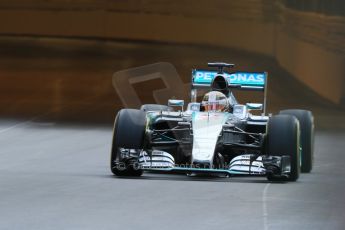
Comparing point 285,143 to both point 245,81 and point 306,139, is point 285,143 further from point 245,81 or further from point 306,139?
point 245,81

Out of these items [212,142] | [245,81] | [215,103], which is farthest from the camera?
[245,81]

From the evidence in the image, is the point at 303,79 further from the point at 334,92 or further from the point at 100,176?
the point at 100,176

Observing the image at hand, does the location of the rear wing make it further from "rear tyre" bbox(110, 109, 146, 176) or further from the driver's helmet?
"rear tyre" bbox(110, 109, 146, 176)

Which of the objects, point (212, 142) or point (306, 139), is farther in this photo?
point (306, 139)

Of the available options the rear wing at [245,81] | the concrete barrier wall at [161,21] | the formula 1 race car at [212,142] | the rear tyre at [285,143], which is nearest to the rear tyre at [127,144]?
the formula 1 race car at [212,142]

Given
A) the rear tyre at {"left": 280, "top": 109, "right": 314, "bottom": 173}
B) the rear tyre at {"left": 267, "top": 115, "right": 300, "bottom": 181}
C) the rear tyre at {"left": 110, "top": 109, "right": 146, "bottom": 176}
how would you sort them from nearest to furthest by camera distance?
1. the rear tyre at {"left": 267, "top": 115, "right": 300, "bottom": 181}
2. the rear tyre at {"left": 110, "top": 109, "right": 146, "bottom": 176}
3. the rear tyre at {"left": 280, "top": 109, "right": 314, "bottom": 173}

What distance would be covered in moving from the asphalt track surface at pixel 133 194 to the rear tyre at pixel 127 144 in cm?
21

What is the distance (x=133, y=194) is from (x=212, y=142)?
1.91 m

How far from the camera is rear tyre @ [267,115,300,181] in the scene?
52.2ft

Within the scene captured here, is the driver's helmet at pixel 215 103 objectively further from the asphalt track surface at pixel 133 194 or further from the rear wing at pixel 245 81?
the asphalt track surface at pixel 133 194

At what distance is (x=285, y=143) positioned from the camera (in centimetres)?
1593

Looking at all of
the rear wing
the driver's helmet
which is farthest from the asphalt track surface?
the rear wing

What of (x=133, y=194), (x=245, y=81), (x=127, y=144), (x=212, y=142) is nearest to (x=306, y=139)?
(x=245, y=81)

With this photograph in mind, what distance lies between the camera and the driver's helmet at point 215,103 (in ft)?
56.1
